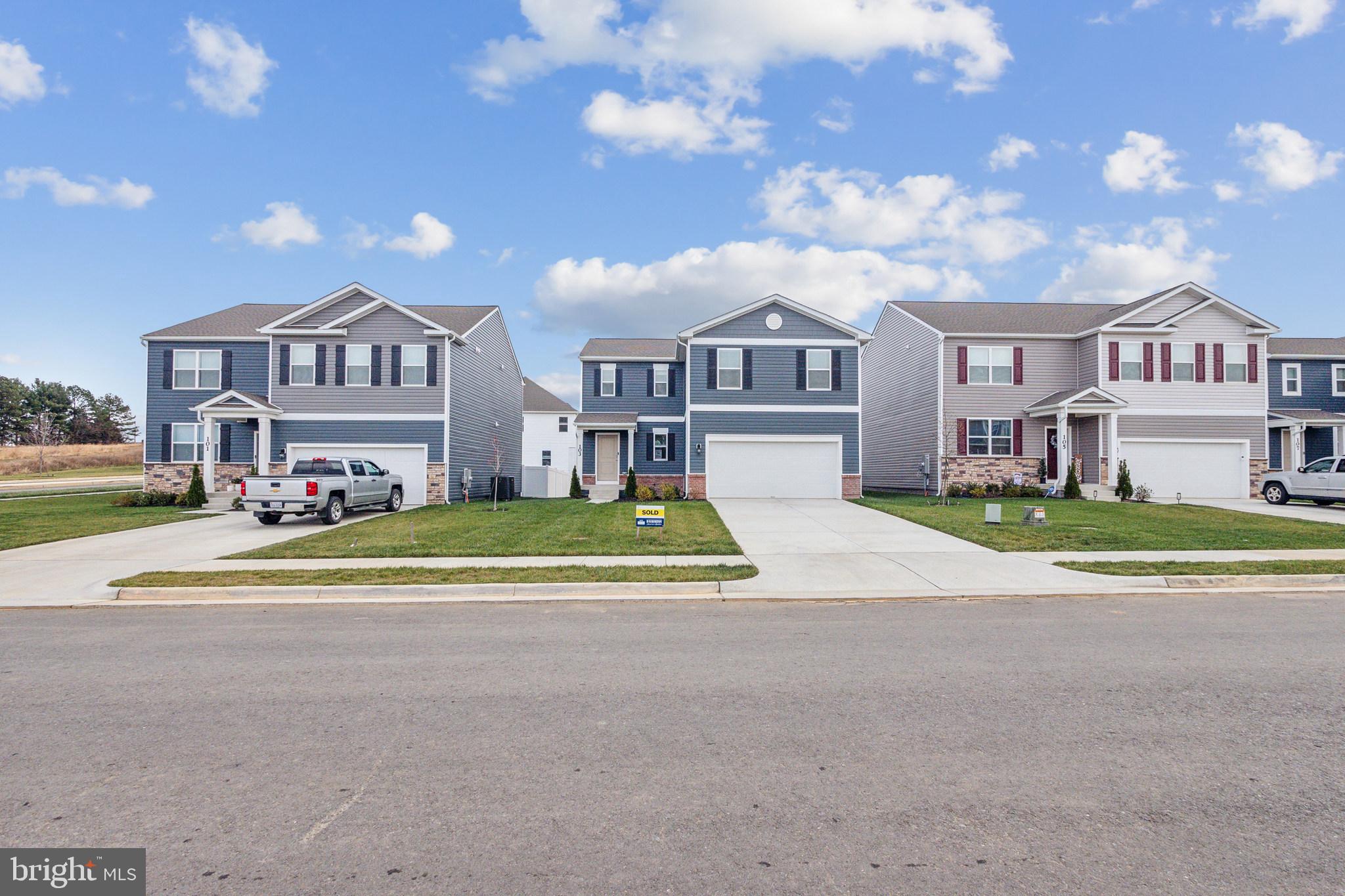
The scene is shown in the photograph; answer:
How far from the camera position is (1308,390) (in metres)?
31.8

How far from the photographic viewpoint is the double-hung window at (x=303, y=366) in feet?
87.6

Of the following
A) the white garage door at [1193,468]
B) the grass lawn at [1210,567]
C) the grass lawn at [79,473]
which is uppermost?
the white garage door at [1193,468]

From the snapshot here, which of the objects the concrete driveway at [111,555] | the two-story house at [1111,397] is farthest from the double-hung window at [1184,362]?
the concrete driveway at [111,555]

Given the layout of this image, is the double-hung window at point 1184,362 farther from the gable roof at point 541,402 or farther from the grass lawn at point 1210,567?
the gable roof at point 541,402

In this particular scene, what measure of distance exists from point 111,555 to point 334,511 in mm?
6026

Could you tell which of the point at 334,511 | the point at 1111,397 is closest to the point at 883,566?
the point at 334,511

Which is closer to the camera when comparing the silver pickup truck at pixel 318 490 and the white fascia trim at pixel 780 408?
the silver pickup truck at pixel 318 490

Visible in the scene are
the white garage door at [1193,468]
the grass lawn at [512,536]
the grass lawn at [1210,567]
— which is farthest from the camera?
the white garage door at [1193,468]

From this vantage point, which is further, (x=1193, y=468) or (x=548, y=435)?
(x=548, y=435)

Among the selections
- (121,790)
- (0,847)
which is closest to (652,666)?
(121,790)

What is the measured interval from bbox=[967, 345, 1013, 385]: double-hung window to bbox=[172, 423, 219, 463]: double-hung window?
3080 centimetres

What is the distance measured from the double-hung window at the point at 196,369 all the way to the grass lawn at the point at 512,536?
42.6 feet

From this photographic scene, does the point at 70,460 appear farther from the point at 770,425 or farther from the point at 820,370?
the point at 820,370

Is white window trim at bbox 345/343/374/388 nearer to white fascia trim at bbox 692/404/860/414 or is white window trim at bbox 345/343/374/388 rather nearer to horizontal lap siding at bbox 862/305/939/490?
white fascia trim at bbox 692/404/860/414
